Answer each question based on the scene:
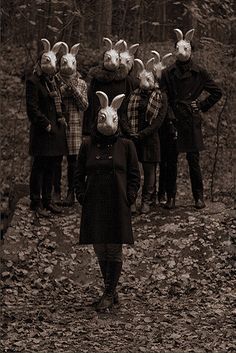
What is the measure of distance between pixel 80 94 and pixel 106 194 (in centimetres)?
321

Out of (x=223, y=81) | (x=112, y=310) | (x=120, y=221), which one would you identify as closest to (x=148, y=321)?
(x=112, y=310)

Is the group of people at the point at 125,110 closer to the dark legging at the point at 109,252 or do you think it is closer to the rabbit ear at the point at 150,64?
the rabbit ear at the point at 150,64

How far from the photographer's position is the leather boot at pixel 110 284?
894 centimetres

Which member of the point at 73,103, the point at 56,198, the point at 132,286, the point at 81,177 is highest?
the point at 73,103

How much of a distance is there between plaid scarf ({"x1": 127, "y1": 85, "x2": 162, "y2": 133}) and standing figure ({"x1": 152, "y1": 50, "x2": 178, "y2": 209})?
334mm

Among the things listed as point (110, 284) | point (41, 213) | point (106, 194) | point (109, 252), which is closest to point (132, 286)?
point (110, 284)

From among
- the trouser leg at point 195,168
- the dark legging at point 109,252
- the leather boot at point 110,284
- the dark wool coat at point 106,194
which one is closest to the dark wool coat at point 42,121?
the trouser leg at point 195,168

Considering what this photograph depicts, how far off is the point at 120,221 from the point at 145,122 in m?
3.06

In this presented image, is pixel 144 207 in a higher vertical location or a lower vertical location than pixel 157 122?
lower

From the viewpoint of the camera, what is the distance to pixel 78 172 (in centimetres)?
903

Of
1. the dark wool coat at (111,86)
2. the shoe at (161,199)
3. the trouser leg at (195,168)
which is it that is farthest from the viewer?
the shoe at (161,199)

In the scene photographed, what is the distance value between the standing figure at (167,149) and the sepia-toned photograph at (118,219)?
22 millimetres

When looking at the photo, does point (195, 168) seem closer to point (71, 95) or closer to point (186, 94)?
point (186, 94)

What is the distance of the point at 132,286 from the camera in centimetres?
1016
